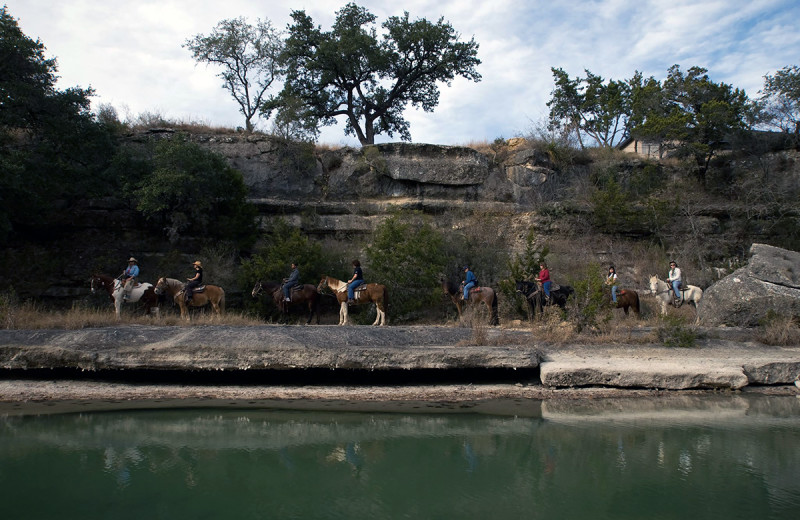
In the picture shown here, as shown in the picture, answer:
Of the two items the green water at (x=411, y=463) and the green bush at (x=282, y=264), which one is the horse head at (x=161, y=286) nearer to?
the green bush at (x=282, y=264)

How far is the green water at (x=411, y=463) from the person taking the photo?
654 cm

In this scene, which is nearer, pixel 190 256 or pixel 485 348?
pixel 485 348

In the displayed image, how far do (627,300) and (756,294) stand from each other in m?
4.08

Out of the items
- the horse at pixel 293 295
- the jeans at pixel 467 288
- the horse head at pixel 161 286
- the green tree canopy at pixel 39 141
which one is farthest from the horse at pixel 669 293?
the green tree canopy at pixel 39 141

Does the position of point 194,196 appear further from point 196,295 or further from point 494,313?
point 494,313

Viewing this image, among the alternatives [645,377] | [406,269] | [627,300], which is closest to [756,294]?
[627,300]

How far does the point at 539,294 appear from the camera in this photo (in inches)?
687

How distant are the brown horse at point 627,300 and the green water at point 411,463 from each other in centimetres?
787

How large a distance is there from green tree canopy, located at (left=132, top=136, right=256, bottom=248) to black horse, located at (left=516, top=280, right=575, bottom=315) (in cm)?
1149

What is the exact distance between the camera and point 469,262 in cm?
2252

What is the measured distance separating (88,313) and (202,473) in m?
9.87

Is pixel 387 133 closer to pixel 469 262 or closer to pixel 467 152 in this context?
pixel 467 152

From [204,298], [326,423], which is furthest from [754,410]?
[204,298]

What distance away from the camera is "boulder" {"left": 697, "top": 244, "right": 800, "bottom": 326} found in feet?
49.4
